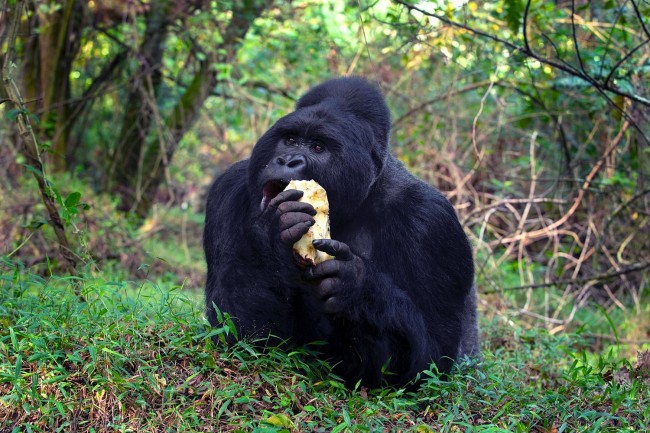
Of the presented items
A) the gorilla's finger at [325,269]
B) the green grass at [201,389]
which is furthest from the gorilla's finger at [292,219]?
the green grass at [201,389]

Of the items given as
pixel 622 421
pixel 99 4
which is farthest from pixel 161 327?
pixel 99 4

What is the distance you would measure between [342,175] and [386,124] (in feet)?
2.21

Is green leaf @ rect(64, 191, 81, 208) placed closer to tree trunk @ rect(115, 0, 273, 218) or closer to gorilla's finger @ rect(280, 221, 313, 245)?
gorilla's finger @ rect(280, 221, 313, 245)

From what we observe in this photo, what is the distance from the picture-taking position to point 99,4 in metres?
9.30

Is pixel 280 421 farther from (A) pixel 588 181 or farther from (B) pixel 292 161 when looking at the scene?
(A) pixel 588 181

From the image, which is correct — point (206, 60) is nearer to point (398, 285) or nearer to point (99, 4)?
point (99, 4)

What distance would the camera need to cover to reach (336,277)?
12.7ft

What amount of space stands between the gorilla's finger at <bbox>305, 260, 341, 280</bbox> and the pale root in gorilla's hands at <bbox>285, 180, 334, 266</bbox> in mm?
24

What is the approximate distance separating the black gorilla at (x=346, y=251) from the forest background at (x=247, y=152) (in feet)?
0.79

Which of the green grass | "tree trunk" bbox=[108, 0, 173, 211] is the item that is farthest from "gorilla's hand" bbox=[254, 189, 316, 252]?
"tree trunk" bbox=[108, 0, 173, 211]

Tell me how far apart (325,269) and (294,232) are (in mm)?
261

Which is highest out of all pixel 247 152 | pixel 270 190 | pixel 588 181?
pixel 270 190

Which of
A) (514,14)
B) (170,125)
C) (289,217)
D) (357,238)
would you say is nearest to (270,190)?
(289,217)

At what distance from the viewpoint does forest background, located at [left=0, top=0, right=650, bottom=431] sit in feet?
11.8
